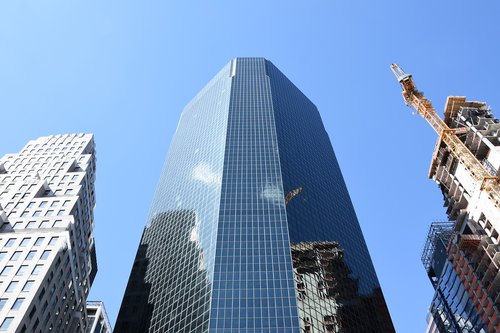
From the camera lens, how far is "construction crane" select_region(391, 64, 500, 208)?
67.0m

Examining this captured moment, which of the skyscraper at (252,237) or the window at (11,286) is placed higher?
the skyscraper at (252,237)

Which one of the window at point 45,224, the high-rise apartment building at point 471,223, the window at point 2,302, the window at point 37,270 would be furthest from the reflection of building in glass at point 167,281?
the high-rise apartment building at point 471,223

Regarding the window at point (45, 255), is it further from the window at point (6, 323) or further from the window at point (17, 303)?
the window at point (6, 323)

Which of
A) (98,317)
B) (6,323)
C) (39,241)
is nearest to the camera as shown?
(6,323)

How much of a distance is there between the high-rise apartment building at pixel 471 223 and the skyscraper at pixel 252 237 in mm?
25715

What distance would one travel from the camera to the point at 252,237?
105938 millimetres

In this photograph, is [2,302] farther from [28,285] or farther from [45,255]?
[45,255]

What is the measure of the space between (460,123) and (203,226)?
62937 mm

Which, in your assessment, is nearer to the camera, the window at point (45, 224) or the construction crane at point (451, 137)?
the construction crane at point (451, 137)

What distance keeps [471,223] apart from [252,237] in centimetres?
4737

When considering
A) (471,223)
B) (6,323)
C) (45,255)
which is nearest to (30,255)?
(45,255)

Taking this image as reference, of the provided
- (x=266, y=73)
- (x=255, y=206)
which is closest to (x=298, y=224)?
(x=255, y=206)

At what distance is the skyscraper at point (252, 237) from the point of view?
309ft

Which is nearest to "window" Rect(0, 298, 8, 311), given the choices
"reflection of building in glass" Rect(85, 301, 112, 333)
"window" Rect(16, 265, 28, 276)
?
"window" Rect(16, 265, 28, 276)
